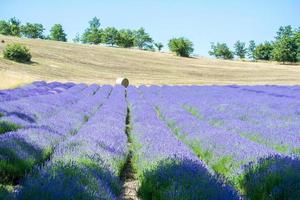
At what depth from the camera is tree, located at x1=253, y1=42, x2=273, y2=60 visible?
93438 mm

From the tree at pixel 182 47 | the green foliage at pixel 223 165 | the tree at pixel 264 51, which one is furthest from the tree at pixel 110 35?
the green foliage at pixel 223 165

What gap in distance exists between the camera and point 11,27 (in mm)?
101188

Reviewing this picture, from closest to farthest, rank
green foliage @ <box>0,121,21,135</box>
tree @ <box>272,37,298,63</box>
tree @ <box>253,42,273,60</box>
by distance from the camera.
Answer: green foliage @ <box>0,121,21,135</box>, tree @ <box>272,37,298,63</box>, tree @ <box>253,42,273,60</box>

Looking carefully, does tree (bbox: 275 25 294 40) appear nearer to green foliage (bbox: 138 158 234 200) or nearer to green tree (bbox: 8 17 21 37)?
green tree (bbox: 8 17 21 37)

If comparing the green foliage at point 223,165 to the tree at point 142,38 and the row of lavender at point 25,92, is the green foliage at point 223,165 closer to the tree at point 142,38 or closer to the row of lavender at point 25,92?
the row of lavender at point 25,92

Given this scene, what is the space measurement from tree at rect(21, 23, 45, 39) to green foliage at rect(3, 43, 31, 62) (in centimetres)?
5920

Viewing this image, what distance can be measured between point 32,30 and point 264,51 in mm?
50162

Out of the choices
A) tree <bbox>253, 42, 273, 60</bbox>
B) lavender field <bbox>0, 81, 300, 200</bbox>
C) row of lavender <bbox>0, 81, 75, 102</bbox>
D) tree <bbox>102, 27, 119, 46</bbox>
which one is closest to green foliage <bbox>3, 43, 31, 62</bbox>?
row of lavender <bbox>0, 81, 75, 102</bbox>

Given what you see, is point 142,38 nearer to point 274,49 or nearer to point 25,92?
point 274,49

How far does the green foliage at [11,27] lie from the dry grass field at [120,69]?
1485 inches

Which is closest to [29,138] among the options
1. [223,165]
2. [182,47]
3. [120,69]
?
[223,165]

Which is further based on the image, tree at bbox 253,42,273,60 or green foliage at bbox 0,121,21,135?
tree at bbox 253,42,273,60

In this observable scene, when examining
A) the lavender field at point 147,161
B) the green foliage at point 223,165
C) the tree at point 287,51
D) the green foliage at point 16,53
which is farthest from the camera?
the tree at point 287,51

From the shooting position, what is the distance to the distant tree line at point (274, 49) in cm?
8188
